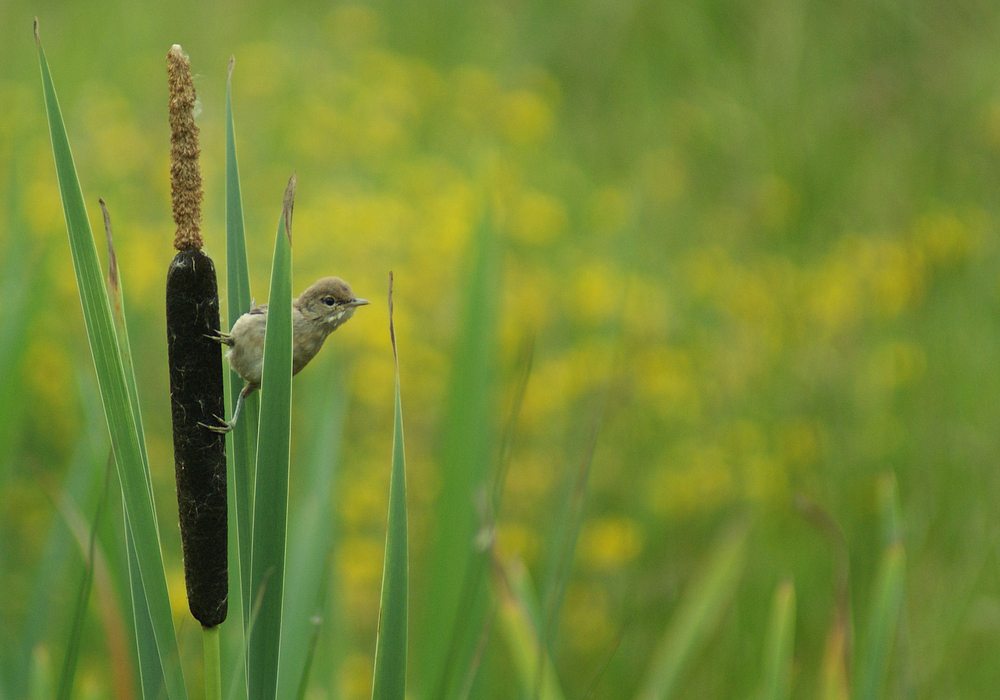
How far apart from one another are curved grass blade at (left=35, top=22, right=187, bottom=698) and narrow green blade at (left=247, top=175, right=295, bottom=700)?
0.08m

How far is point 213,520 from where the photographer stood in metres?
0.67

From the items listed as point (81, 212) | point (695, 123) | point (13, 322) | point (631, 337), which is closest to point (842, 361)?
point (631, 337)

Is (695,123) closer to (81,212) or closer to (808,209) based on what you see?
(808,209)

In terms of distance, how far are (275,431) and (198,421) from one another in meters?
0.07

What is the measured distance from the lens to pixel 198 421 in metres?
0.65

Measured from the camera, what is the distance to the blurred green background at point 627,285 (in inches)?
102

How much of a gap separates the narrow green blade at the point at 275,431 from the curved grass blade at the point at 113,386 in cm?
8

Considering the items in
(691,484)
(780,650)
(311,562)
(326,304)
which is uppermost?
(326,304)

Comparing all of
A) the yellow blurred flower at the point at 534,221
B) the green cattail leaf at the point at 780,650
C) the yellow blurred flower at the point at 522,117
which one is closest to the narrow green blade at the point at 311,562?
the green cattail leaf at the point at 780,650

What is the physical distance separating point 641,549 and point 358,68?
4.02 m

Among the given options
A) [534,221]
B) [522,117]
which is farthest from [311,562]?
[522,117]

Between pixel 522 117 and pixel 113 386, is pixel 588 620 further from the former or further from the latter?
pixel 522 117

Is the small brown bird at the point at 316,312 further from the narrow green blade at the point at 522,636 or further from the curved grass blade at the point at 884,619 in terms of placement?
the curved grass blade at the point at 884,619

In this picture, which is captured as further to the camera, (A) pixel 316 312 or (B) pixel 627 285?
(B) pixel 627 285
